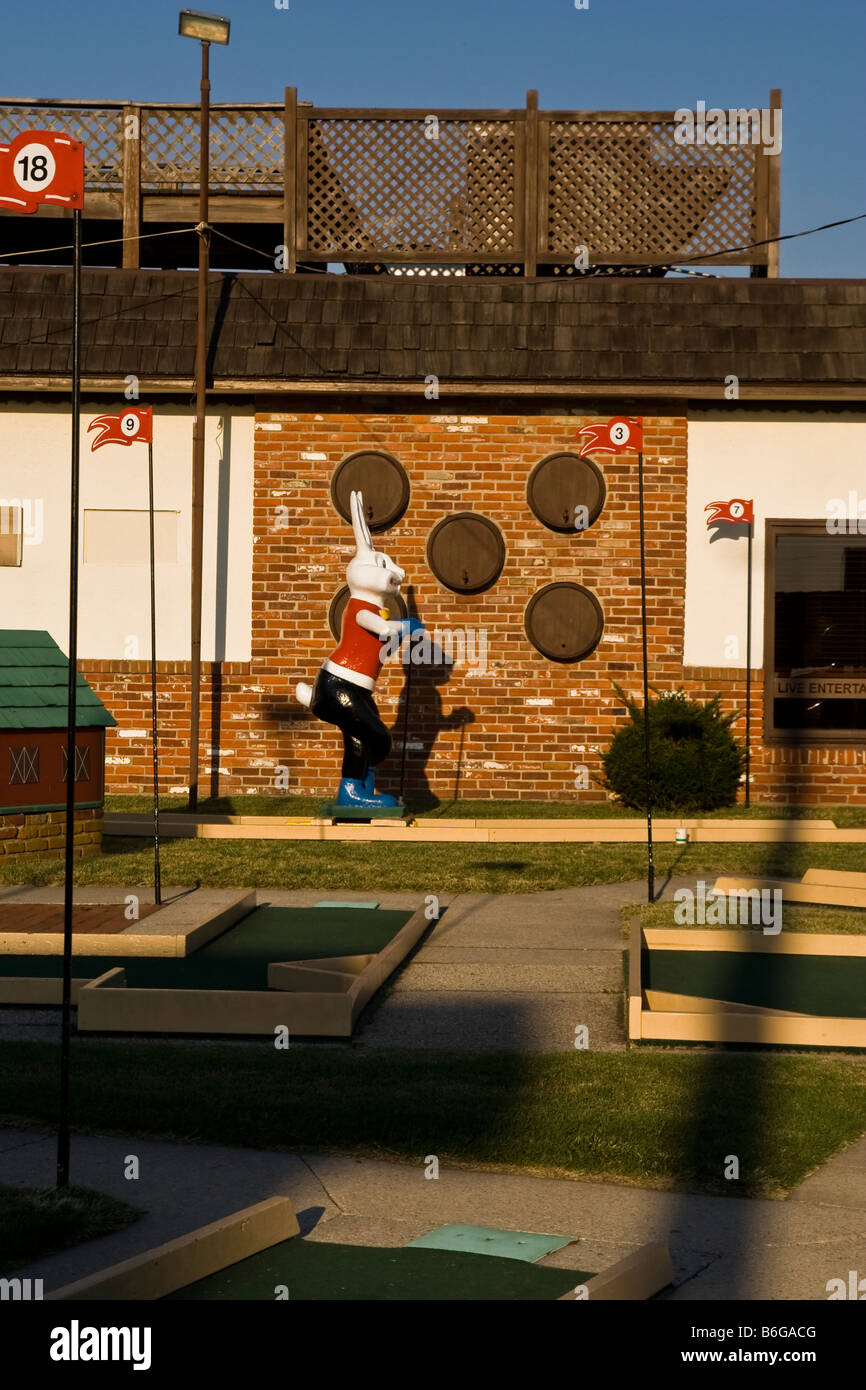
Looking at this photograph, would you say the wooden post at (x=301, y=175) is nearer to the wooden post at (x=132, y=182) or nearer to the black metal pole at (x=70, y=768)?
the wooden post at (x=132, y=182)

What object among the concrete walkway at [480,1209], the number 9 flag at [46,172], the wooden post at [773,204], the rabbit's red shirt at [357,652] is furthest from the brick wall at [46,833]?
the wooden post at [773,204]

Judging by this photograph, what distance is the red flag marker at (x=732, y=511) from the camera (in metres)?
16.5

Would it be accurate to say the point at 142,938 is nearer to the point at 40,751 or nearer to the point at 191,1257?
the point at 40,751

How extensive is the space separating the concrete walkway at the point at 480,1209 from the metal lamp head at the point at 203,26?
12834 millimetres

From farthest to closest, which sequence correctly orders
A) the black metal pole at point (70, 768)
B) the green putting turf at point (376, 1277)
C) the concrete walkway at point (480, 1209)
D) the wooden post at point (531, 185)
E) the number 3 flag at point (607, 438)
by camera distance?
the wooden post at point (531, 185) < the number 3 flag at point (607, 438) < the black metal pole at point (70, 768) < the concrete walkway at point (480, 1209) < the green putting turf at point (376, 1277)

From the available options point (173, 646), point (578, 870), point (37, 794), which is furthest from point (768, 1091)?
point (173, 646)

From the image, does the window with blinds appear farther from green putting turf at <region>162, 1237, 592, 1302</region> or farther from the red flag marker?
green putting turf at <region>162, 1237, 592, 1302</region>

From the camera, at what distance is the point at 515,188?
17.3 metres

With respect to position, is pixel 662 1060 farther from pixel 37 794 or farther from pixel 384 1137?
pixel 37 794

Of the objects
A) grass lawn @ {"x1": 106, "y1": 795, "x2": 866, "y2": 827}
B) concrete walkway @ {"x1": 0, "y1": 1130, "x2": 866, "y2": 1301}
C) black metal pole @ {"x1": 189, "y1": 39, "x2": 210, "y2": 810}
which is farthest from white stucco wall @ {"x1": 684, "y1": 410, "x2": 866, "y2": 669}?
concrete walkway @ {"x1": 0, "y1": 1130, "x2": 866, "y2": 1301}

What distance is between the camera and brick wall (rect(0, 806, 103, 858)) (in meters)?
12.0

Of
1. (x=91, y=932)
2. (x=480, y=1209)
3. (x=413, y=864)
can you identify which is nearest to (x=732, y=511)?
(x=413, y=864)

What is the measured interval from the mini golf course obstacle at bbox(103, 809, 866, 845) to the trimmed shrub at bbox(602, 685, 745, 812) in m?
1.17

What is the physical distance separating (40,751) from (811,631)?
8777 mm
